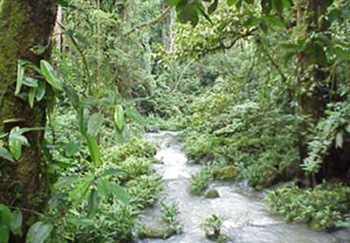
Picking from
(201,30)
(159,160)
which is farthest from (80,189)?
(159,160)

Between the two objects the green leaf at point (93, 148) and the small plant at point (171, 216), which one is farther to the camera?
the small plant at point (171, 216)

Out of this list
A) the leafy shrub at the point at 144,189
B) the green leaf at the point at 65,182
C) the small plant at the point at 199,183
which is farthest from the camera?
the small plant at the point at 199,183

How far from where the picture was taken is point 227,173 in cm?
654

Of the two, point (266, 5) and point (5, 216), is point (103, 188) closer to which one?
point (5, 216)

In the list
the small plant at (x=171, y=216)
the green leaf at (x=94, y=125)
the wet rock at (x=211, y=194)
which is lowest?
the wet rock at (x=211, y=194)

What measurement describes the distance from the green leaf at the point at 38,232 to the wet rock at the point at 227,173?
560 centimetres

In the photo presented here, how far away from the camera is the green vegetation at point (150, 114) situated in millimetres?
1104

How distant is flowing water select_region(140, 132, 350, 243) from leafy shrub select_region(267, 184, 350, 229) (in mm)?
131

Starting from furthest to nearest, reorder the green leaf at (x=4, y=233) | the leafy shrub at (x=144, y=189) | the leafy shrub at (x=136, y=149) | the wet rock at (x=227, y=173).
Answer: the leafy shrub at (x=136, y=149) < the wet rock at (x=227, y=173) < the leafy shrub at (x=144, y=189) < the green leaf at (x=4, y=233)

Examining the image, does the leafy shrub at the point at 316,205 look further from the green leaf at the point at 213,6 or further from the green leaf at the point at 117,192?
the green leaf at the point at 117,192

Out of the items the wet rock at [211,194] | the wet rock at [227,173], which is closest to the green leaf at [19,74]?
the wet rock at [211,194]

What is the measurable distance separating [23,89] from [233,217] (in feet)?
13.3

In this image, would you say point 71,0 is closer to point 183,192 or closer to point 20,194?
point 183,192

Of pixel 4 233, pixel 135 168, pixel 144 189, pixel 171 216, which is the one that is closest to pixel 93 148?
pixel 4 233
